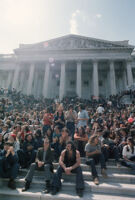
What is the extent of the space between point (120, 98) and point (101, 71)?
1512 centimetres

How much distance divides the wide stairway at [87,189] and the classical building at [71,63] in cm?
2293

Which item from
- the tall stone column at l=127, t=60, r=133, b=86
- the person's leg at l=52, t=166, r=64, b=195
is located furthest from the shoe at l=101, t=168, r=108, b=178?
the tall stone column at l=127, t=60, r=133, b=86

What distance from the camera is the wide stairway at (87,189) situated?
400 cm

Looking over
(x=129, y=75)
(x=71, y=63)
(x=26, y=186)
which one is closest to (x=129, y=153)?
(x=26, y=186)

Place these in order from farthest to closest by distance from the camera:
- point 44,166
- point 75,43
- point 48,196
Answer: point 75,43
point 44,166
point 48,196

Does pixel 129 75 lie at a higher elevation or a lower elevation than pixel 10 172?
higher

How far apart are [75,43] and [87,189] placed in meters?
30.6

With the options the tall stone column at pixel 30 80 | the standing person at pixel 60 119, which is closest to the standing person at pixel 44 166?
the standing person at pixel 60 119

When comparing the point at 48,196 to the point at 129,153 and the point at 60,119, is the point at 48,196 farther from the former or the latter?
the point at 60,119

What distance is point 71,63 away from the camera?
104 feet

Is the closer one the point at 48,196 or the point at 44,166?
the point at 48,196

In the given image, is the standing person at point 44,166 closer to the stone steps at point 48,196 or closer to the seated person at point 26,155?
the stone steps at point 48,196

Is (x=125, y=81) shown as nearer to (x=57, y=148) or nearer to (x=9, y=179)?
(x=57, y=148)

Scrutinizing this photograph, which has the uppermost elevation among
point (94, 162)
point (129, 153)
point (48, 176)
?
point (129, 153)
